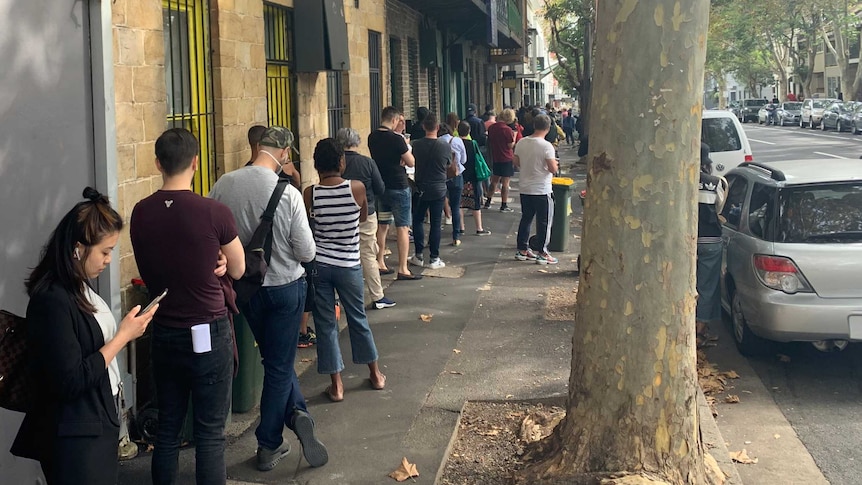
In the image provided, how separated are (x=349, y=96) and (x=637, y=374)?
29.4 ft

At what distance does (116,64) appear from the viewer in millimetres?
5934

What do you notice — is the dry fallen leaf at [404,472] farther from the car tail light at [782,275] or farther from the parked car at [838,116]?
the parked car at [838,116]

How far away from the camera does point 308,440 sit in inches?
204

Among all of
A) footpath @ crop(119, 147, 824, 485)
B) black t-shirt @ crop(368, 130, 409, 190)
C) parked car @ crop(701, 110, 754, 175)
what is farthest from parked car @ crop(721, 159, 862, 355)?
parked car @ crop(701, 110, 754, 175)

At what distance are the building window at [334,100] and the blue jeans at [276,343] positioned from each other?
23.1 feet

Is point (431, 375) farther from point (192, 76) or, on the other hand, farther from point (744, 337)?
point (192, 76)

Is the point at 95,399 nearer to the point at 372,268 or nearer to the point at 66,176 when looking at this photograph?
the point at 66,176

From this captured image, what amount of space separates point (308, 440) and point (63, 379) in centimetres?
215

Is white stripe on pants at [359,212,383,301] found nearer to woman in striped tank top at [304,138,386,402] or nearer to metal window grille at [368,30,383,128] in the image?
woman in striped tank top at [304,138,386,402]

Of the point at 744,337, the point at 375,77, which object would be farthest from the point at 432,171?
the point at 744,337

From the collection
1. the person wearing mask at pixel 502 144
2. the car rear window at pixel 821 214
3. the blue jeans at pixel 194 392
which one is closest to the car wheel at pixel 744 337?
the car rear window at pixel 821 214

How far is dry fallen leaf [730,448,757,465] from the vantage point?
557cm

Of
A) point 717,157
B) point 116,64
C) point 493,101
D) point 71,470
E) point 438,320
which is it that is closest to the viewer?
point 71,470

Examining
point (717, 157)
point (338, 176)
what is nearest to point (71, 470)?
point (338, 176)
